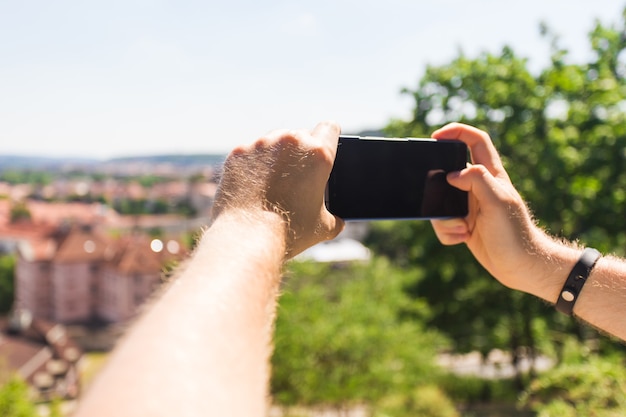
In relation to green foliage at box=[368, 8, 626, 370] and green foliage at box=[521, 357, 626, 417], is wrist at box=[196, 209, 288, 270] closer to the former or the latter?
green foliage at box=[521, 357, 626, 417]

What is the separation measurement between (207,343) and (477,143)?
920 mm

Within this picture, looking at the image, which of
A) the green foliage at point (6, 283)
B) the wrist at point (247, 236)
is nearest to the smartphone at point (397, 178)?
the wrist at point (247, 236)

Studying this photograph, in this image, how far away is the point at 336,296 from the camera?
839 centimetres

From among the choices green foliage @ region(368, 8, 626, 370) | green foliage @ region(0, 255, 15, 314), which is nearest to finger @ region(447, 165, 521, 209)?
green foliage @ region(368, 8, 626, 370)

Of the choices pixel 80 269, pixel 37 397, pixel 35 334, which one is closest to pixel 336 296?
pixel 37 397

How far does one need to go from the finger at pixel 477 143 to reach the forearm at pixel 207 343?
70 centimetres

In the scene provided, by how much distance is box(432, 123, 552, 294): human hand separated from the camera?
1.18 metres

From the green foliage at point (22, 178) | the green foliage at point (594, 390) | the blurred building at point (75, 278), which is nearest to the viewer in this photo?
the green foliage at point (594, 390)

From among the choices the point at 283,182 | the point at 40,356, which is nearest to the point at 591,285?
the point at 283,182

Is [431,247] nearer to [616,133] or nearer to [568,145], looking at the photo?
[568,145]

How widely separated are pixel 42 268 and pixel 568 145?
33.1m

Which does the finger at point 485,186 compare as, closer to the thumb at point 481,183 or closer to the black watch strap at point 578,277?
the thumb at point 481,183

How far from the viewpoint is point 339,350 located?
6.90 metres

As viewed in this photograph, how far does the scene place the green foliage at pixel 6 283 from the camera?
3512 cm
